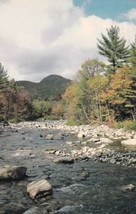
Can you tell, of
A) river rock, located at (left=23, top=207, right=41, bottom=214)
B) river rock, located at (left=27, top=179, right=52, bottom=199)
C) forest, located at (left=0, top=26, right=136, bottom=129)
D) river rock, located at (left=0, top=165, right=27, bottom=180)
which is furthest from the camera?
forest, located at (left=0, top=26, right=136, bottom=129)

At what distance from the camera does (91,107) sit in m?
66.3

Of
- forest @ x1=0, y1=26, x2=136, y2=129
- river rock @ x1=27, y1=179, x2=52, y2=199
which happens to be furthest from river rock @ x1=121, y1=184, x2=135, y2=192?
forest @ x1=0, y1=26, x2=136, y2=129

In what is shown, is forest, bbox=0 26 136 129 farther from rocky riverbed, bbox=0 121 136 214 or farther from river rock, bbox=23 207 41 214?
river rock, bbox=23 207 41 214

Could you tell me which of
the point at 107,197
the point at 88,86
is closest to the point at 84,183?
the point at 107,197

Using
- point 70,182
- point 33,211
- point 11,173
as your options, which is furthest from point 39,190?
point 11,173

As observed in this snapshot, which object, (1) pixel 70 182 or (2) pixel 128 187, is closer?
(2) pixel 128 187

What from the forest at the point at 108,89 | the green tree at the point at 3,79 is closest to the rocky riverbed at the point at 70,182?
the forest at the point at 108,89

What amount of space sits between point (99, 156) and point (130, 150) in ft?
12.4

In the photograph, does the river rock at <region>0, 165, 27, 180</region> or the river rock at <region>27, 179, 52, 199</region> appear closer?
the river rock at <region>27, 179, 52, 199</region>

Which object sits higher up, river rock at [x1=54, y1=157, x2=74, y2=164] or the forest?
the forest

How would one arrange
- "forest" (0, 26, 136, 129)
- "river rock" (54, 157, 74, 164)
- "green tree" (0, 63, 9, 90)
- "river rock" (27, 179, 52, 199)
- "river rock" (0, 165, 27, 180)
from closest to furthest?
1. "river rock" (27, 179, 52, 199)
2. "river rock" (0, 165, 27, 180)
3. "river rock" (54, 157, 74, 164)
4. "forest" (0, 26, 136, 129)
5. "green tree" (0, 63, 9, 90)

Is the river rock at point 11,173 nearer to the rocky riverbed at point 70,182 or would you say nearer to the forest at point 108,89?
the rocky riverbed at point 70,182

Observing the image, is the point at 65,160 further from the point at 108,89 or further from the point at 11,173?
the point at 108,89

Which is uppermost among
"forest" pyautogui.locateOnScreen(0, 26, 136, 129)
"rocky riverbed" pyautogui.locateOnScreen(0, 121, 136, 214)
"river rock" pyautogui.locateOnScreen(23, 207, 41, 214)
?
"forest" pyautogui.locateOnScreen(0, 26, 136, 129)
